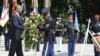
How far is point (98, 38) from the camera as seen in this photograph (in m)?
15.1

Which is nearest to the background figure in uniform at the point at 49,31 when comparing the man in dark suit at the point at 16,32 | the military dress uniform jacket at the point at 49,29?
the military dress uniform jacket at the point at 49,29

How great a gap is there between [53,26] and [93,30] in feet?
7.05

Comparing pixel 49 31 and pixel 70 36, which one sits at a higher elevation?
pixel 49 31

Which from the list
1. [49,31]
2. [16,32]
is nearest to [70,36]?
[49,31]

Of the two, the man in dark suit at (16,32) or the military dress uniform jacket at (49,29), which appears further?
the military dress uniform jacket at (49,29)

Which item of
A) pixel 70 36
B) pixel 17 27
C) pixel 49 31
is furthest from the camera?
pixel 70 36

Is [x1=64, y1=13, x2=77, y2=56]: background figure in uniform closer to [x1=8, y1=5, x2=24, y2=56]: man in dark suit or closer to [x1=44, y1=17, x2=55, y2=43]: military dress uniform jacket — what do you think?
[x1=44, y1=17, x2=55, y2=43]: military dress uniform jacket

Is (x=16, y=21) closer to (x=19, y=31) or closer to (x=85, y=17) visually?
(x=19, y=31)

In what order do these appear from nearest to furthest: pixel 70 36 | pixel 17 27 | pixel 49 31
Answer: pixel 17 27
pixel 49 31
pixel 70 36

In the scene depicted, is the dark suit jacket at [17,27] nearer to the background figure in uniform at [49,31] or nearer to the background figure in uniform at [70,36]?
the background figure in uniform at [49,31]

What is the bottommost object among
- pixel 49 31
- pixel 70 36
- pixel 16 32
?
pixel 70 36

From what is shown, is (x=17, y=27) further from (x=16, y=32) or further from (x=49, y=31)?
(x=49, y=31)

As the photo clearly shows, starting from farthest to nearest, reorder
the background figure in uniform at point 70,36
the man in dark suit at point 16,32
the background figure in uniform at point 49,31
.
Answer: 1. the background figure in uniform at point 70,36
2. the background figure in uniform at point 49,31
3. the man in dark suit at point 16,32

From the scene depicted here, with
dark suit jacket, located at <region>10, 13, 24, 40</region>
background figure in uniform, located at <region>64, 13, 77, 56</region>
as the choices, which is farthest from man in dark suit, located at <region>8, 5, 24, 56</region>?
background figure in uniform, located at <region>64, 13, 77, 56</region>
